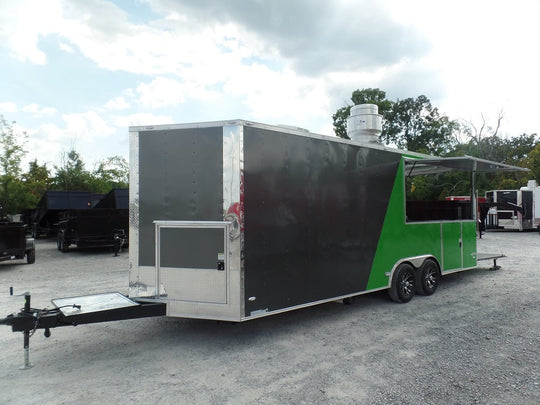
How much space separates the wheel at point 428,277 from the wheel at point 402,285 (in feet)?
0.86

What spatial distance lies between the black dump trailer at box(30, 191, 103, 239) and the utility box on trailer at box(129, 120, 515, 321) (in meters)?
16.4

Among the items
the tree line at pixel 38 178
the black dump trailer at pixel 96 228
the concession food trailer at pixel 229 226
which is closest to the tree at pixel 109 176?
the tree line at pixel 38 178

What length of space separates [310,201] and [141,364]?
2810 mm

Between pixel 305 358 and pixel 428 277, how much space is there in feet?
12.3

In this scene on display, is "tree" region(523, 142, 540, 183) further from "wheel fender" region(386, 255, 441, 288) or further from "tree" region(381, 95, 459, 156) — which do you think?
"wheel fender" region(386, 255, 441, 288)

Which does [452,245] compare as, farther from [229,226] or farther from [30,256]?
[30,256]

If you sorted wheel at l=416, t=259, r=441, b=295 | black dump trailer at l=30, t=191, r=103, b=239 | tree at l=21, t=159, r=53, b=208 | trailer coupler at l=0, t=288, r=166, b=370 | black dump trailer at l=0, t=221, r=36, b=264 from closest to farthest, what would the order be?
trailer coupler at l=0, t=288, r=166, b=370
wheel at l=416, t=259, r=441, b=295
black dump trailer at l=0, t=221, r=36, b=264
black dump trailer at l=30, t=191, r=103, b=239
tree at l=21, t=159, r=53, b=208

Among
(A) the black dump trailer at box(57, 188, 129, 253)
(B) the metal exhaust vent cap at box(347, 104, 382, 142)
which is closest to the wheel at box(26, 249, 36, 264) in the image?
(A) the black dump trailer at box(57, 188, 129, 253)

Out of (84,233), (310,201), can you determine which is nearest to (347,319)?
(310,201)

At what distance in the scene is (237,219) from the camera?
4332 mm

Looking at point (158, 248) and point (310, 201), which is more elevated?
point (310, 201)

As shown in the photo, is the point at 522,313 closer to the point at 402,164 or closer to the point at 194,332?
the point at 402,164

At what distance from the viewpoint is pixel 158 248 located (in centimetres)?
455

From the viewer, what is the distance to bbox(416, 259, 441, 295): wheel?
677 cm
